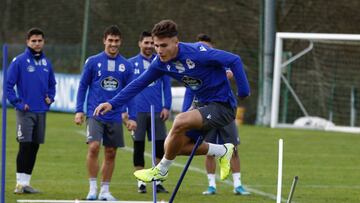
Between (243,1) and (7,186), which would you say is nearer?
(7,186)

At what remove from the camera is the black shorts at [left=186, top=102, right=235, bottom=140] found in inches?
438

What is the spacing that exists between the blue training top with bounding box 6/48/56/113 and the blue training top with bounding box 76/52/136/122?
1010mm

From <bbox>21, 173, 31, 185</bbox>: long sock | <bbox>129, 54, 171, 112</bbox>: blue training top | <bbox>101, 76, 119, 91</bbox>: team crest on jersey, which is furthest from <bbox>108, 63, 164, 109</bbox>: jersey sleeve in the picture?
<bbox>129, 54, 171, 112</bbox>: blue training top

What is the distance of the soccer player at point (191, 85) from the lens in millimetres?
10984

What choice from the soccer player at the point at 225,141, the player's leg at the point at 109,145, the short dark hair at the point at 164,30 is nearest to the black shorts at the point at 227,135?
the soccer player at the point at 225,141

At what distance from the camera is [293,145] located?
23891 millimetres

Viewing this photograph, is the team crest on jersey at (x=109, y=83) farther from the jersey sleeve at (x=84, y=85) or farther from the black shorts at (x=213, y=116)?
the black shorts at (x=213, y=116)

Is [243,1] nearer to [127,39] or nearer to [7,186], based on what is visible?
[127,39]

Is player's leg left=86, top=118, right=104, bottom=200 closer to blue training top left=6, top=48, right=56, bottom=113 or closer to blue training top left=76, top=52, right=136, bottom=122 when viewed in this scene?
blue training top left=76, top=52, right=136, bottom=122

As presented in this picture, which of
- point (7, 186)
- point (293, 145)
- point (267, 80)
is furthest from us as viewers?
point (267, 80)

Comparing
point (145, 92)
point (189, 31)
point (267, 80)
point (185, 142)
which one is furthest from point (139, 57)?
point (189, 31)

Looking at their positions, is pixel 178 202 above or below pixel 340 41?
below

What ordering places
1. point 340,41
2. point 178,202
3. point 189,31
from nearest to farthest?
point 178,202, point 340,41, point 189,31

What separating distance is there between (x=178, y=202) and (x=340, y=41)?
14322 millimetres
